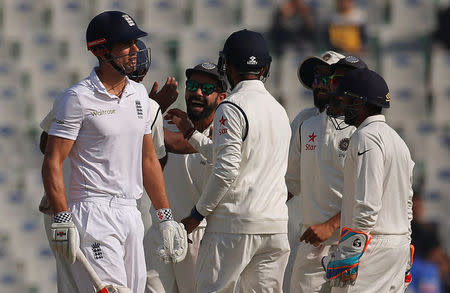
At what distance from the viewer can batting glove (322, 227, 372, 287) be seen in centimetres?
542

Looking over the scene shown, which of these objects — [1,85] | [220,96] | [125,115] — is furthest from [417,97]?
[125,115]

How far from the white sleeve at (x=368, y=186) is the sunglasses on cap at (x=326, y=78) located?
4.97 feet

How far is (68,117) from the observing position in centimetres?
509

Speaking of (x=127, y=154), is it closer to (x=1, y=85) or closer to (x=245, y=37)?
(x=245, y=37)

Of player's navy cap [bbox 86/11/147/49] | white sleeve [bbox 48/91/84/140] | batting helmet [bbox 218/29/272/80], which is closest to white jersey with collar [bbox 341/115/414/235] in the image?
batting helmet [bbox 218/29/272/80]

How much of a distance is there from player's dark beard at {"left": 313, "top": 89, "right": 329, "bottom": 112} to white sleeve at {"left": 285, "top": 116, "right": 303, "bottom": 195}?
0.55ft

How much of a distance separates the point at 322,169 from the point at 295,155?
1.47 ft

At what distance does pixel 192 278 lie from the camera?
7020 mm

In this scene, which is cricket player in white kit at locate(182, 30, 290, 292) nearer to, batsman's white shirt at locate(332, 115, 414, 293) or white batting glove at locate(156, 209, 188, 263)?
white batting glove at locate(156, 209, 188, 263)

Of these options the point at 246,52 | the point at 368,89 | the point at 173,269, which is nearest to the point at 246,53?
the point at 246,52

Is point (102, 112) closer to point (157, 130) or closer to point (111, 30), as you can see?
point (111, 30)

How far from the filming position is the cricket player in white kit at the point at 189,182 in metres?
7.00

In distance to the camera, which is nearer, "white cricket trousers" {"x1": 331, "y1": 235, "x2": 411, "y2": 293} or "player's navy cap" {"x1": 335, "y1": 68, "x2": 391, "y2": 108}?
"white cricket trousers" {"x1": 331, "y1": 235, "x2": 411, "y2": 293}

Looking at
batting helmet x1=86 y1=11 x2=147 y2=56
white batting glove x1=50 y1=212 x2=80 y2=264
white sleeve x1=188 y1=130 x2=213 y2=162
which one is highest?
batting helmet x1=86 y1=11 x2=147 y2=56
